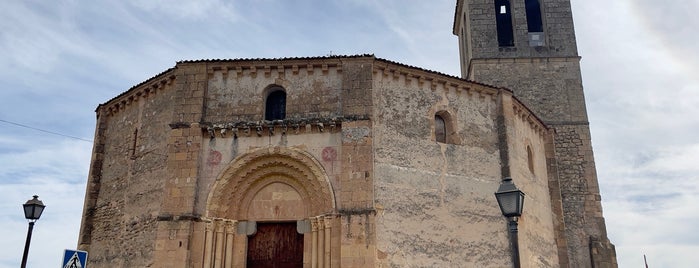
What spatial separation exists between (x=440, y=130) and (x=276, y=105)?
4.98 m

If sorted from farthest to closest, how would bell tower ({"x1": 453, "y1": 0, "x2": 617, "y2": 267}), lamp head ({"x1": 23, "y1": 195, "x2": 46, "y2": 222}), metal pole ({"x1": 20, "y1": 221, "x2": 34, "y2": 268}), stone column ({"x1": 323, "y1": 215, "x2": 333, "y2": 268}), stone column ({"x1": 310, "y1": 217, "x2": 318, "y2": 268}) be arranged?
bell tower ({"x1": 453, "y1": 0, "x2": 617, "y2": 267}), stone column ({"x1": 310, "y1": 217, "x2": 318, "y2": 268}), stone column ({"x1": 323, "y1": 215, "x2": 333, "y2": 268}), lamp head ({"x1": 23, "y1": 195, "x2": 46, "y2": 222}), metal pole ({"x1": 20, "y1": 221, "x2": 34, "y2": 268})

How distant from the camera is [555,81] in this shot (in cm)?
2497

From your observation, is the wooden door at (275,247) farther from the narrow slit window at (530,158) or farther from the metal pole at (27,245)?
the narrow slit window at (530,158)

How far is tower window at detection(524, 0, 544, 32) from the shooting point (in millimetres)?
26625

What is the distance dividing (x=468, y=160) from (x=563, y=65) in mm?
10821

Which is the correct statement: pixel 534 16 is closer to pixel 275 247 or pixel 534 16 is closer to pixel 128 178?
pixel 275 247

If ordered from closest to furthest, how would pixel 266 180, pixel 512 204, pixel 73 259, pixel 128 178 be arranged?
pixel 512 204, pixel 73 259, pixel 266 180, pixel 128 178

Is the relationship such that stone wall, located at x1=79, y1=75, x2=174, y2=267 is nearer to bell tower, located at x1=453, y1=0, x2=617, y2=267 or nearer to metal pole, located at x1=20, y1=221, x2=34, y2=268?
metal pole, located at x1=20, y1=221, x2=34, y2=268

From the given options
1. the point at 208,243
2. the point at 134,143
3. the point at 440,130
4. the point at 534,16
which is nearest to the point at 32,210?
the point at 208,243

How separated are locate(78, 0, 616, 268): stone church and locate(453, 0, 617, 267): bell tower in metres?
3.48

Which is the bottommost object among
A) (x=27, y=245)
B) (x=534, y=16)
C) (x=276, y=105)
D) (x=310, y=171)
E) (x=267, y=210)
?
(x=27, y=245)

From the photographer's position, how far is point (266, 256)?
51.5 feet

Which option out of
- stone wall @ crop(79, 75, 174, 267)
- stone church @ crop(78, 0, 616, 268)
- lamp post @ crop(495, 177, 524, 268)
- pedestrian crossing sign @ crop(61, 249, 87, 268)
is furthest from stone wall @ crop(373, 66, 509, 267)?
pedestrian crossing sign @ crop(61, 249, 87, 268)

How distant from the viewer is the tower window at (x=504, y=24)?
26.6 meters
